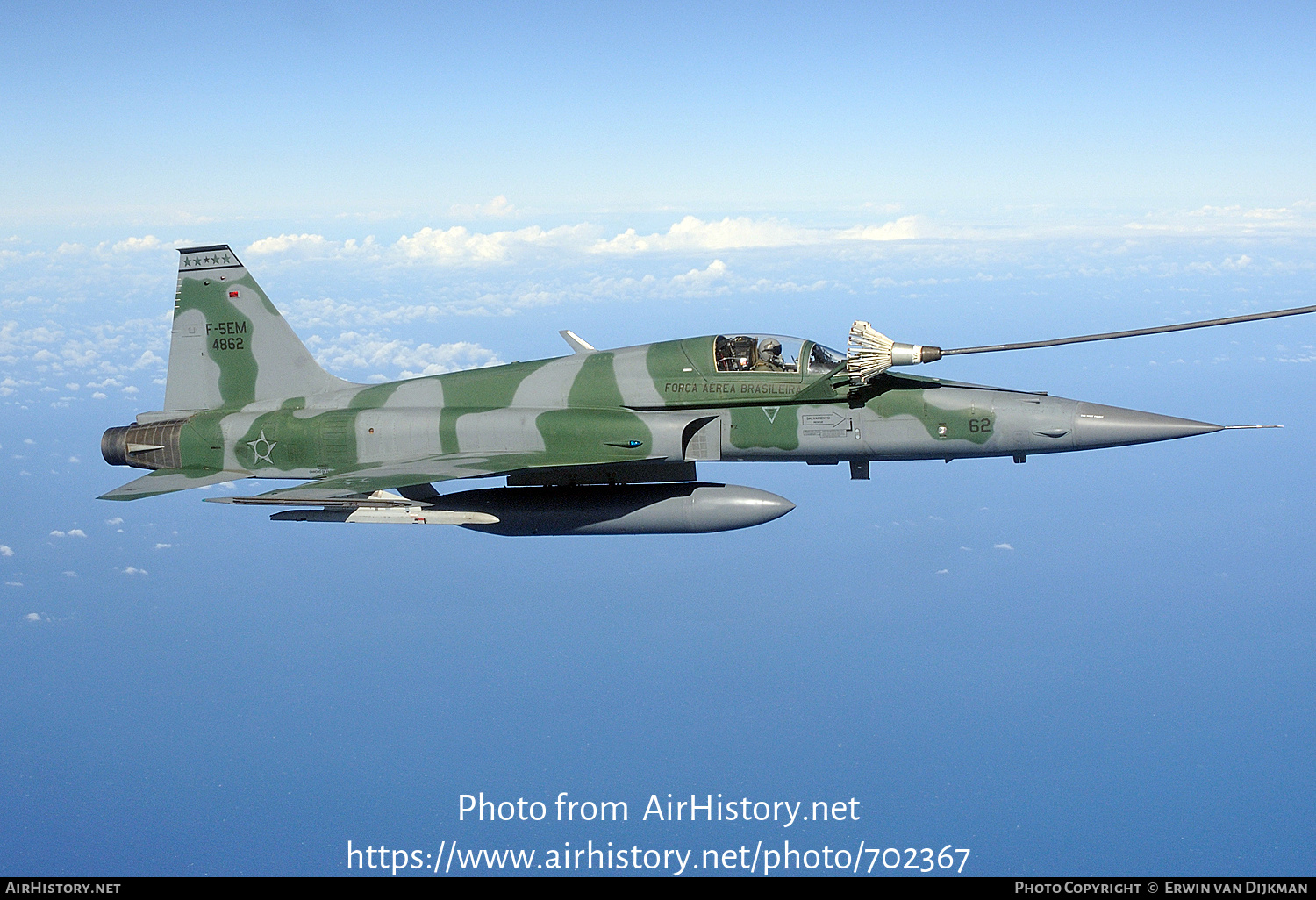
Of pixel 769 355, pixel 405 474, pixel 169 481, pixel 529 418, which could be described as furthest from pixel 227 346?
pixel 769 355

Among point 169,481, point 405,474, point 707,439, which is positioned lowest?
point 169,481

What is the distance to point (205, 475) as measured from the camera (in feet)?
57.5

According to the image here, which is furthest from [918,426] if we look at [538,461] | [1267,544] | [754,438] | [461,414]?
[1267,544]

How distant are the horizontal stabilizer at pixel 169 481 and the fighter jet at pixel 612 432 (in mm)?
39

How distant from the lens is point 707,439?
53.4 ft

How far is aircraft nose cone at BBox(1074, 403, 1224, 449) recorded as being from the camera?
47.6 ft

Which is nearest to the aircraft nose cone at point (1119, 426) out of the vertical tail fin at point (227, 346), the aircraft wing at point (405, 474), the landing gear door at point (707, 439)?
the landing gear door at point (707, 439)

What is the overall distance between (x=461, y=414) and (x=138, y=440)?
648 centimetres

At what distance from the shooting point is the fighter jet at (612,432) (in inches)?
600

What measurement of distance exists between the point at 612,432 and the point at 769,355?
293 centimetres

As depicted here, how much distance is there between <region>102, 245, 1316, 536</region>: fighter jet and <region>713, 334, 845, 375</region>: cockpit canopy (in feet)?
0.07

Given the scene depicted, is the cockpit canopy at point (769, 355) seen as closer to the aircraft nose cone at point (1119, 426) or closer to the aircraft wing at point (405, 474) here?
the aircraft wing at point (405, 474)

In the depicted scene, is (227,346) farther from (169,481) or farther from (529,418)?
(529,418)
